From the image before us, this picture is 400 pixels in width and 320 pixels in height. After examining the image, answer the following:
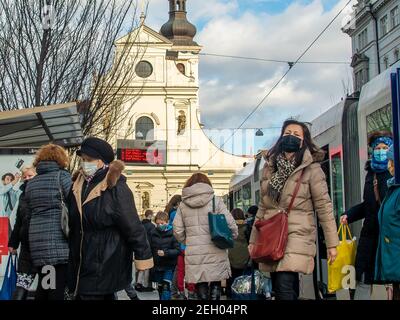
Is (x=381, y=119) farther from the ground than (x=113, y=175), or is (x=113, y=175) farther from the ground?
(x=381, y=119)

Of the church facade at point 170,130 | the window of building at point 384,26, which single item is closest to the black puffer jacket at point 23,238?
→ the window of building at point 384,26

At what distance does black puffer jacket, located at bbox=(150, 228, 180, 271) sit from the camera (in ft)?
37.4

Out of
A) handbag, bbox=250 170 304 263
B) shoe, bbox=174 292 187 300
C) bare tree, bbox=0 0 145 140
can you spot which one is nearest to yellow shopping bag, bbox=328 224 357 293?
handbag, bbox=250 170 304 263

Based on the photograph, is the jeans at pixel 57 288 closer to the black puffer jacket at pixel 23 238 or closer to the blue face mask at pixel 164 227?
the black puffer jacket at pixel 23 238

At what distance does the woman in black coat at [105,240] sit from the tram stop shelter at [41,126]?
4815 mm

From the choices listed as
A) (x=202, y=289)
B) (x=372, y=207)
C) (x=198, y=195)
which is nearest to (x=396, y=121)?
(x=372, y=207)

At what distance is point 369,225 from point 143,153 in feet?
121

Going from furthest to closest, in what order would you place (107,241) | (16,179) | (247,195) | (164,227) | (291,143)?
(247,195) < (164,227) < (16,179) < (291,143) < (107,241)

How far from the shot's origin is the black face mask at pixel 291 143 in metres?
6.14

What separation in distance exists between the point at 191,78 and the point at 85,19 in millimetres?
50424

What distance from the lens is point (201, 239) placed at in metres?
7.85

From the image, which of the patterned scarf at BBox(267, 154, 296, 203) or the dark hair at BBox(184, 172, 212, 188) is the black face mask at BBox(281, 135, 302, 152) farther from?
the dark hair at BBox(184, 172, 212, 188)

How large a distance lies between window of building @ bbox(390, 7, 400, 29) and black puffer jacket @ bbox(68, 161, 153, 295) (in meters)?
53.4

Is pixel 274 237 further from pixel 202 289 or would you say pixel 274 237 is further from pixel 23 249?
pixel 23 249
